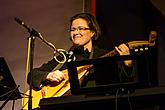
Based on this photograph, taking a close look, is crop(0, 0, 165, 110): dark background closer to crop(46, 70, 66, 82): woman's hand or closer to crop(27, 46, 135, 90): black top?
crop(27, 46, 135, 90): black top

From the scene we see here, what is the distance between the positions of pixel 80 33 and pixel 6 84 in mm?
841

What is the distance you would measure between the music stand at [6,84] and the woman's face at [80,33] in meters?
0.75

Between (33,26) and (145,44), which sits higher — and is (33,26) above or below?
above

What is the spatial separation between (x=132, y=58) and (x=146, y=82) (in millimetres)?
142

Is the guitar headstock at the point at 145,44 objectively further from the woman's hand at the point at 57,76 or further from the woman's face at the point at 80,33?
the woman's face at the point at 80,33

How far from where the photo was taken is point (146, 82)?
1988mm

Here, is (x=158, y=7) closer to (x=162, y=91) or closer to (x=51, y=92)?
(x=51, y=92)

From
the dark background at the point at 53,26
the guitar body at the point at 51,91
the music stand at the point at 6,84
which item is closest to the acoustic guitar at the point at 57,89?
the guitar body at the point at 51,91

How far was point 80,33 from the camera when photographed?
3.07 meters

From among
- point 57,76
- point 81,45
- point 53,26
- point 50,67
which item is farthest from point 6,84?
point 53,26

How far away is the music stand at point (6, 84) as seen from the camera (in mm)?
2396

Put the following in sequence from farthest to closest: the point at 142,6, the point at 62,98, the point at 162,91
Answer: the point at 142,6
the point at 62,98
the point at 162,91

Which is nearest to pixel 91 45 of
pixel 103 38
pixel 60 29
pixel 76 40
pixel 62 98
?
pixel 76 40

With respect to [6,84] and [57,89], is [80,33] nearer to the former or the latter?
[57,89]
